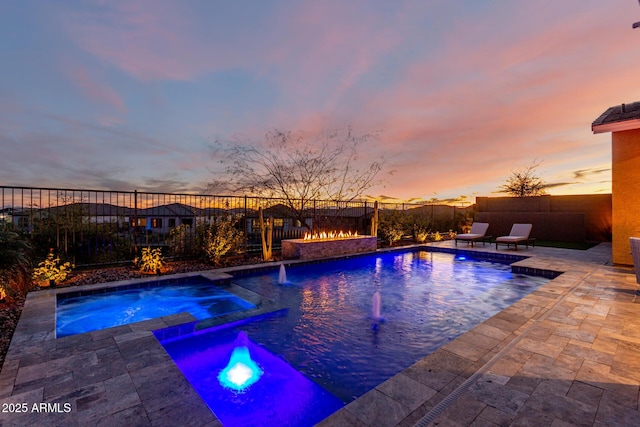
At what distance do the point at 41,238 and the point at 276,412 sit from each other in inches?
300

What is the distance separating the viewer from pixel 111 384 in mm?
2277

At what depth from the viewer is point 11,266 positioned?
4.22 metres

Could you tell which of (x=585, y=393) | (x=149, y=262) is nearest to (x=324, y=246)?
(x=149, y=262)

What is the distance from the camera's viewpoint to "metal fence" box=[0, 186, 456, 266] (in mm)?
6363

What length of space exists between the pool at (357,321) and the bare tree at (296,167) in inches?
168

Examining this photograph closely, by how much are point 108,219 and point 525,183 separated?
26.3 metres

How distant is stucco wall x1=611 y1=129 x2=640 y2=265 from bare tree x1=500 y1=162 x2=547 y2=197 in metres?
15.5

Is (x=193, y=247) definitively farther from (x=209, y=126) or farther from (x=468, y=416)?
(x=468, y=416)

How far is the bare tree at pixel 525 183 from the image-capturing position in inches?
826

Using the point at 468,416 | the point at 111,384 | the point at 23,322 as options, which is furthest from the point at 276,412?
the point at 23,322

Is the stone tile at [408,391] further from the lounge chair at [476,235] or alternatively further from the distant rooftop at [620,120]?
the lounge chair at [476,235]

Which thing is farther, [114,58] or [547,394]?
[114,58]

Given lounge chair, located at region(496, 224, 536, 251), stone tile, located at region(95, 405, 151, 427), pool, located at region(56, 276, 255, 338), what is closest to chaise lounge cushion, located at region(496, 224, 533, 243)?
lounge chair, located at region(496, 224, 536, 251)

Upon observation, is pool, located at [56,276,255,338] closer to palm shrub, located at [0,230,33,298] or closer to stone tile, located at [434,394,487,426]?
palm shrub, located at [0,230,33,298]
